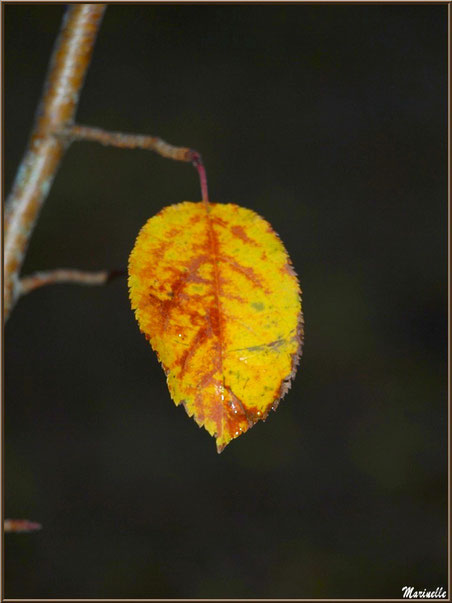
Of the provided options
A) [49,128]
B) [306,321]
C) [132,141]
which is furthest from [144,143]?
[306,321]

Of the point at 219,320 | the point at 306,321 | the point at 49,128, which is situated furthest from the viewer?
the point at 306,321

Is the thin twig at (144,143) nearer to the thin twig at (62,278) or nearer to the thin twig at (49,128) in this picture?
the thin twig at (49,128)

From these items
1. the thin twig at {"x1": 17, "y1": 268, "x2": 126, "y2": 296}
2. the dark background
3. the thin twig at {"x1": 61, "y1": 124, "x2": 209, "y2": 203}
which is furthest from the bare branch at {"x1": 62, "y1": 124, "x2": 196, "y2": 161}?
the dark background

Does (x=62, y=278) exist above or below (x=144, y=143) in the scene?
below

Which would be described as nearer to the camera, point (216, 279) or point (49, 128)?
point (216, 279)

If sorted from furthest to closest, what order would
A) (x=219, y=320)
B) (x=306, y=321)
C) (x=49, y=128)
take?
(x=306, y=321) < (x=49, y=128) < (x=219, y=320)

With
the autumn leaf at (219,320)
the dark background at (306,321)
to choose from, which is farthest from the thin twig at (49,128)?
the dark background at (306,321)

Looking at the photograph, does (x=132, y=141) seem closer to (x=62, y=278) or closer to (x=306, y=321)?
(x=62, y=278)

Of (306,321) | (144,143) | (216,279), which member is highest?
(144,143)

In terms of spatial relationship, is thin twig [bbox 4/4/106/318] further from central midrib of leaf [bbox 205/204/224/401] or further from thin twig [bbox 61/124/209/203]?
central midrib of leaf [bbox 205/204/224/401]
